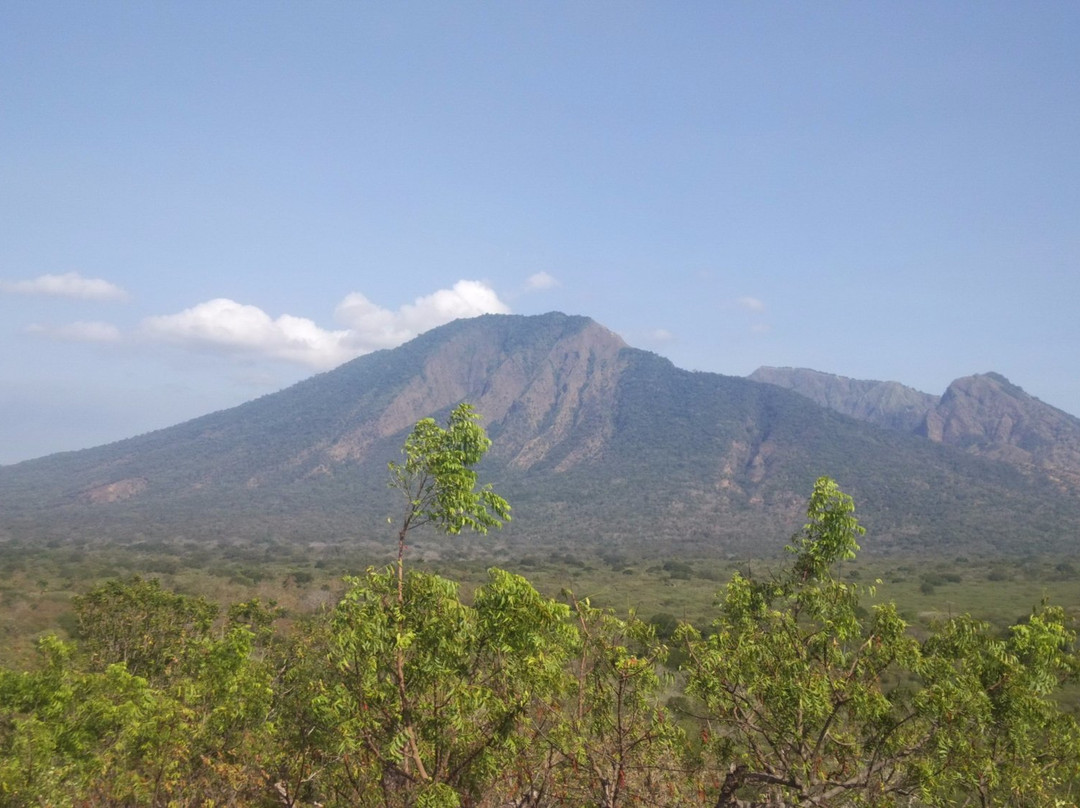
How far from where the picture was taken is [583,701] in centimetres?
918

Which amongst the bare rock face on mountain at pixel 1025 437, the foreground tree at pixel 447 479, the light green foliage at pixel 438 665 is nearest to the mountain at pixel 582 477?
the bare rock face on mountain at pixel 1025 437

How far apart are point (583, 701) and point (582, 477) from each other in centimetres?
14188

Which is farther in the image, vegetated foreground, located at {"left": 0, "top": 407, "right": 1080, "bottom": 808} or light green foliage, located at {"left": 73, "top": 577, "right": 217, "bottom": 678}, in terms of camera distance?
light green foliage, located at {"left": 73, "top": 577, "right": 217, "bottom": 678}

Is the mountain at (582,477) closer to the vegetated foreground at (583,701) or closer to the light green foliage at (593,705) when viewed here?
the light green foliage at (593,705)

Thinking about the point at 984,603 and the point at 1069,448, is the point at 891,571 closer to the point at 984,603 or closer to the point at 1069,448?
the point at 984,603

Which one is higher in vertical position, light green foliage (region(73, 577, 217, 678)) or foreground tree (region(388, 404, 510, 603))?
foreground tree (region(388, 404, 510, 603))

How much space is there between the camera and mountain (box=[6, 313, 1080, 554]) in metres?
107

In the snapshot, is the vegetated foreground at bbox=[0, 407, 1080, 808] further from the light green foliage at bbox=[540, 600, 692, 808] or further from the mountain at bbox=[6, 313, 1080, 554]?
the mountain at bbox=[6, 313, 1080, 554]

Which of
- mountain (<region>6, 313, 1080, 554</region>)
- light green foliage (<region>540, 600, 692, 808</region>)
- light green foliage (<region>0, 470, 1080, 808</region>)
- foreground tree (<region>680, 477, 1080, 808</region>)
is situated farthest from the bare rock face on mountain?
light green foliage (<region>540, 600, 692, 808</region>)

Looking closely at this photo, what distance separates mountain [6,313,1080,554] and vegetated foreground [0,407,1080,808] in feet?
301

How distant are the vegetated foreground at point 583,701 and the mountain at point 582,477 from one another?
91.8 metres

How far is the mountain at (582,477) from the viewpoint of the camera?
107312 millimetres

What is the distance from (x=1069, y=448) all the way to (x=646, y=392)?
10666cm

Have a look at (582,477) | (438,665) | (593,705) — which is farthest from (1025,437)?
(438,665)
